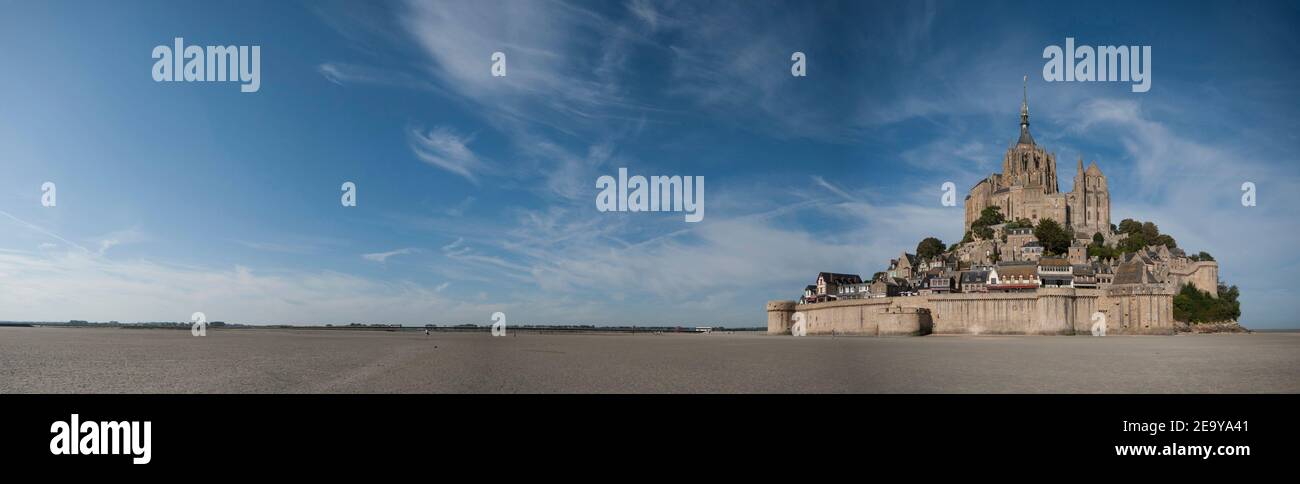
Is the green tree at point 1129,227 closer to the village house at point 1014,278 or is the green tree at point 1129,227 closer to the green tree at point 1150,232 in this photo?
the green tree at point 1150,232

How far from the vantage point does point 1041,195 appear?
361ft

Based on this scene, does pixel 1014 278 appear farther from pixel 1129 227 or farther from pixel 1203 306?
pixel 1129 227

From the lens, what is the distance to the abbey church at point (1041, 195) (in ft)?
357

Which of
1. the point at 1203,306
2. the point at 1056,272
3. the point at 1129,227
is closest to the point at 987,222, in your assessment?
the point at 1129,227

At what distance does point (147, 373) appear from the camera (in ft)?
70.7

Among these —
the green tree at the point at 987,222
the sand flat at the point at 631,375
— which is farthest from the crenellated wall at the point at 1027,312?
the sand flat at the point at 631,375

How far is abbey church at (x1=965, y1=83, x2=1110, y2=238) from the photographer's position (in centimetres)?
10881

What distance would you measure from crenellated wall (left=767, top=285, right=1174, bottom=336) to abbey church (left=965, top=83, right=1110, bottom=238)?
3672 cm

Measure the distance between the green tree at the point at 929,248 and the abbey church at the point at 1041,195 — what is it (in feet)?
34.0

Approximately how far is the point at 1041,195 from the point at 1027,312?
48.0m
